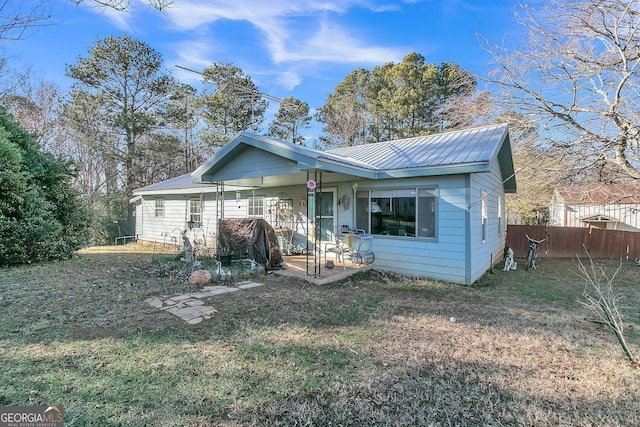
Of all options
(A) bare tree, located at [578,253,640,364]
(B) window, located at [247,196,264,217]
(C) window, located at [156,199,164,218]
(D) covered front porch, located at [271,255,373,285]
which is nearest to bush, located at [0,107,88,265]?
(B) window, located at [247,196,264,217]

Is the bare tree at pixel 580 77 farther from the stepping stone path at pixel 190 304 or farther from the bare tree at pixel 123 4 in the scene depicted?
the stepping stone path at pixel 190 304

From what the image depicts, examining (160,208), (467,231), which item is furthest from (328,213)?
(160,208)

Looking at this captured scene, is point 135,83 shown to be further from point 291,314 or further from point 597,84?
point 597,84

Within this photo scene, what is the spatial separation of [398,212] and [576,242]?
9.84 metres

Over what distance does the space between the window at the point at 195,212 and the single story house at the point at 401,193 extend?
4.87 m

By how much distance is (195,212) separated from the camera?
13781 millimetres

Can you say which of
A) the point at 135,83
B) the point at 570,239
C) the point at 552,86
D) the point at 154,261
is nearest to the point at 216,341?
the point at 154,261

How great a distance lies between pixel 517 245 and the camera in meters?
12.8

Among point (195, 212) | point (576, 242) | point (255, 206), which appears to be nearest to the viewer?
point (255, 206)

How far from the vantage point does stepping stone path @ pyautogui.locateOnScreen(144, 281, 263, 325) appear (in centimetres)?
439

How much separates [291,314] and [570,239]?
1310cm

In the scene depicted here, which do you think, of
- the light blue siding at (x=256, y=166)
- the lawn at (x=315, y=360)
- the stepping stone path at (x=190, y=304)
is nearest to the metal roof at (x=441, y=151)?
the light blue siding at (x=256, y=166)

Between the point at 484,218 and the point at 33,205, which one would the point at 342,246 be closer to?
the point at 484,218

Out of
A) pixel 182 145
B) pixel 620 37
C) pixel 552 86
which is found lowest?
pixel 552 86
